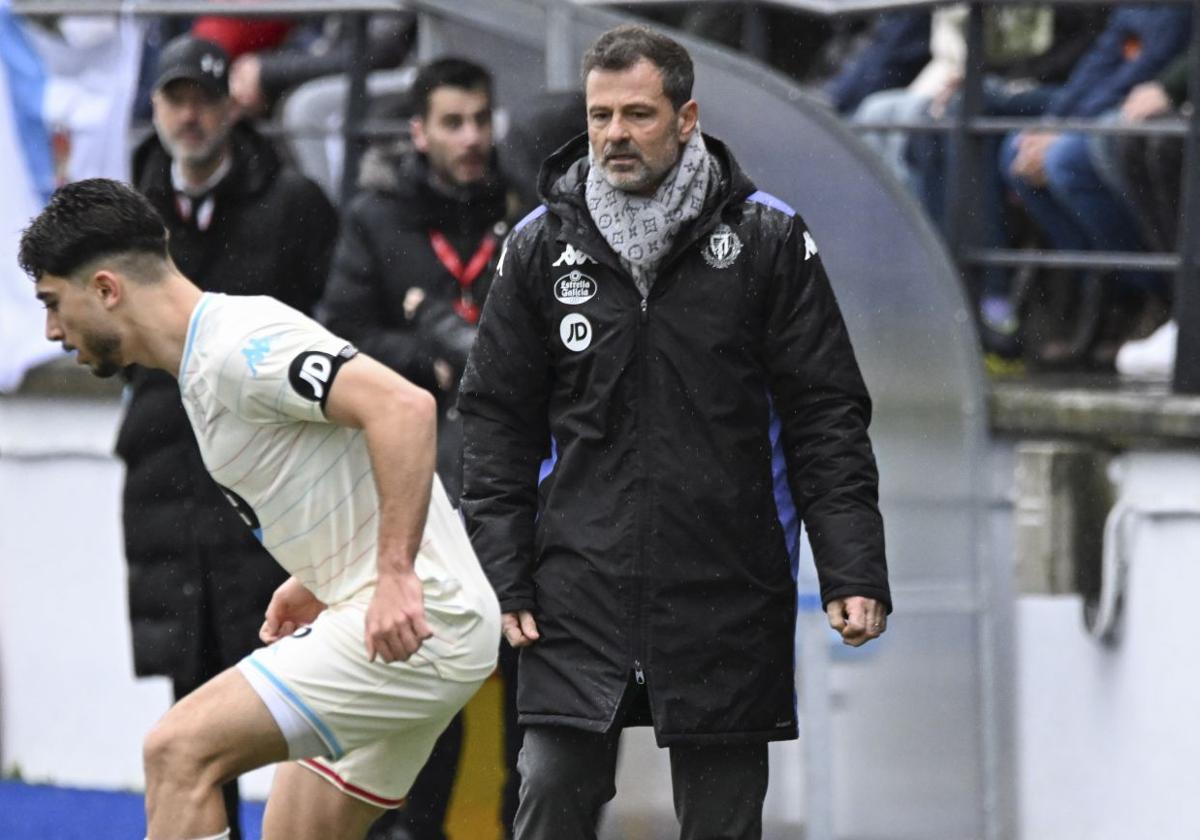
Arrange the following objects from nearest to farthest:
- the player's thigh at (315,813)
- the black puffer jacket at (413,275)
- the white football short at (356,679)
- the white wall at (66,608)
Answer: the white football short at (356,679) < the player's thigh at (315,813) < the black puffer jacket at (413,275) < the white wall at (66,608)

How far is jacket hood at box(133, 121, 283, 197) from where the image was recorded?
7.56m

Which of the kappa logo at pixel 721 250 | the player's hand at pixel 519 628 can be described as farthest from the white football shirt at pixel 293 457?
the kappa logo at pixel 721 250

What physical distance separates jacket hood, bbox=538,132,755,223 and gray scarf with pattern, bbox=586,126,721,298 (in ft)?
0.11

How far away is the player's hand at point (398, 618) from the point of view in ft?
17.4

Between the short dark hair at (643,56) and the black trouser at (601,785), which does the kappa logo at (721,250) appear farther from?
the black trouser at (601,785)

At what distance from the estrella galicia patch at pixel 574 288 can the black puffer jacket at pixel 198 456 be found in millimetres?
2103

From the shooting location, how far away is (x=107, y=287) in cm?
549

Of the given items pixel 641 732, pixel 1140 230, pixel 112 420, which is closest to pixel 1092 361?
pixel 1140 230

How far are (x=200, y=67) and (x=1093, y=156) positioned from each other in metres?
3.20

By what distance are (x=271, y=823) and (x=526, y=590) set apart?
781 millimetres

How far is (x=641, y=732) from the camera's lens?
305 inches

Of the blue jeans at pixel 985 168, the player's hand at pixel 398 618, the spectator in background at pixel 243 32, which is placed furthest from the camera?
the spectator in background at pixel 243 32

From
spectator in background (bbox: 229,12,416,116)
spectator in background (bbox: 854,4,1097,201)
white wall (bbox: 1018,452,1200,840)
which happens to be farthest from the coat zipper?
spectator in background (bbox: 229,12,416,116)

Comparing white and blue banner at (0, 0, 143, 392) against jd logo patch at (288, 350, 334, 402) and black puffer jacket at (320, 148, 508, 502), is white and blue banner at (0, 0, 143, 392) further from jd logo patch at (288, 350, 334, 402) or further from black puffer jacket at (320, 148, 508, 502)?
jd logo patch at (288, 350, 334, 402)
